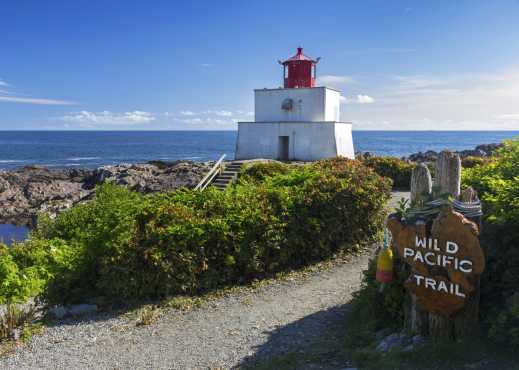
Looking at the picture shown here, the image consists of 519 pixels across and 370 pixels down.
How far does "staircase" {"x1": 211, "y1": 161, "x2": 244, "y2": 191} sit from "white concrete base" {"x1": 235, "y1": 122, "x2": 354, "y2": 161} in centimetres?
524

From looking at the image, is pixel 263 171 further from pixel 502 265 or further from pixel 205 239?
pixel 502 265

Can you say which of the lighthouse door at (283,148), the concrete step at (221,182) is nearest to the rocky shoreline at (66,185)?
the concrete step at (221,182)

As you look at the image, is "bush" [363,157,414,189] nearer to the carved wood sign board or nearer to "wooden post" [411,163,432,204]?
"wooden post" [411,163,432,204]

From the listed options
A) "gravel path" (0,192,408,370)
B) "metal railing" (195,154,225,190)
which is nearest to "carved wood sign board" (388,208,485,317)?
Result: "gravel path" (0,192,408,370)

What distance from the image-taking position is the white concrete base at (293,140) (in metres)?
27.9

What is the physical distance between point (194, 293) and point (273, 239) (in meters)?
1.78

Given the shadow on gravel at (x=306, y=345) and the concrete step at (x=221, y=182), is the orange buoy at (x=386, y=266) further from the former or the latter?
the concrete step at (x=221, y=182)

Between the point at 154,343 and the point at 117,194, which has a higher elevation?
the point at 117,194

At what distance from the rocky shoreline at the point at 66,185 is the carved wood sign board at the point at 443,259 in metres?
22.7

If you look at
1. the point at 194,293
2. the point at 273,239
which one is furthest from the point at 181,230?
the point at 273,239

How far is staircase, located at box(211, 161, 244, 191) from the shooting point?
21.9 m

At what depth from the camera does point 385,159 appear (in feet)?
70.6

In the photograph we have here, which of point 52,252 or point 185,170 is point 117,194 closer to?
point 52,252

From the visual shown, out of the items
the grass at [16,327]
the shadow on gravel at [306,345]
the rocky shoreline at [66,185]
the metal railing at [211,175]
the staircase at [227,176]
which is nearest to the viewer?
the shadow on gravel at [306,345]
